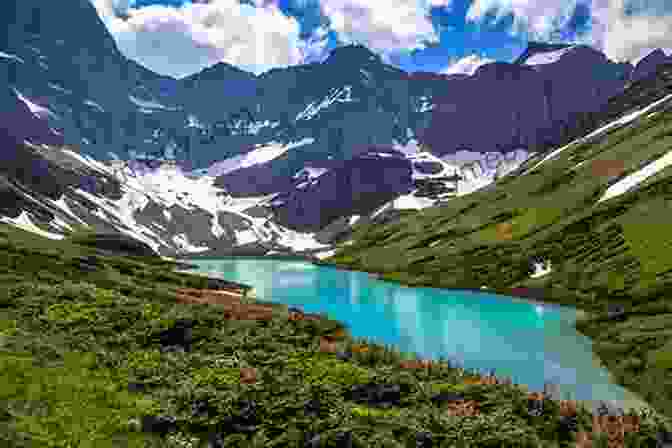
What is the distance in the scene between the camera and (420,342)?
60344 millimetres

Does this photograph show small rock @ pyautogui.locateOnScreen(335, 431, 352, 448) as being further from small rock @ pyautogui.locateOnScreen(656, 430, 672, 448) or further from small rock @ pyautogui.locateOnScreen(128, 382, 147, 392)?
small rock @ pyautogui.locateOnScreen(656, 430, 672, 448)

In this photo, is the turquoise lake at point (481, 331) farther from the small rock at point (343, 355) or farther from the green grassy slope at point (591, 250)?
the small rock at point (343, 355)

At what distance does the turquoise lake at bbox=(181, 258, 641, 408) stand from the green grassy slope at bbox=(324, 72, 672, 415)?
248 centimetres

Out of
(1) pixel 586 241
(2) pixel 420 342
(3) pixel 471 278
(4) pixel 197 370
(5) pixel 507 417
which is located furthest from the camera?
(3) pixel 471 278

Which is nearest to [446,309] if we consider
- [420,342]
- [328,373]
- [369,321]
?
[369,321]

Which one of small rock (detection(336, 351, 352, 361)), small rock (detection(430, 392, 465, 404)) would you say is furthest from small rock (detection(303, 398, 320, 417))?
small rock (detection(336, 351, 352, 361))

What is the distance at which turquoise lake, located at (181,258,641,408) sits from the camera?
45562 mm

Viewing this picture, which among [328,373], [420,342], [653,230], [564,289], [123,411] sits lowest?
[123,411]

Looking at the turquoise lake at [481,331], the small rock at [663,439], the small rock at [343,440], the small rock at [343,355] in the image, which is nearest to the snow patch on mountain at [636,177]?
the turquoise lake at [481,331]

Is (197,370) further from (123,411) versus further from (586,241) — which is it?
(586,241)

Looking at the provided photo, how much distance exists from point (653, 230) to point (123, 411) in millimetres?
82856

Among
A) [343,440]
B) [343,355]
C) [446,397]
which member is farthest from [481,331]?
[343,440]

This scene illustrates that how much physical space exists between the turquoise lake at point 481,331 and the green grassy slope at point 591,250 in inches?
97.5

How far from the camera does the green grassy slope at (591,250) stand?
50.7 m
